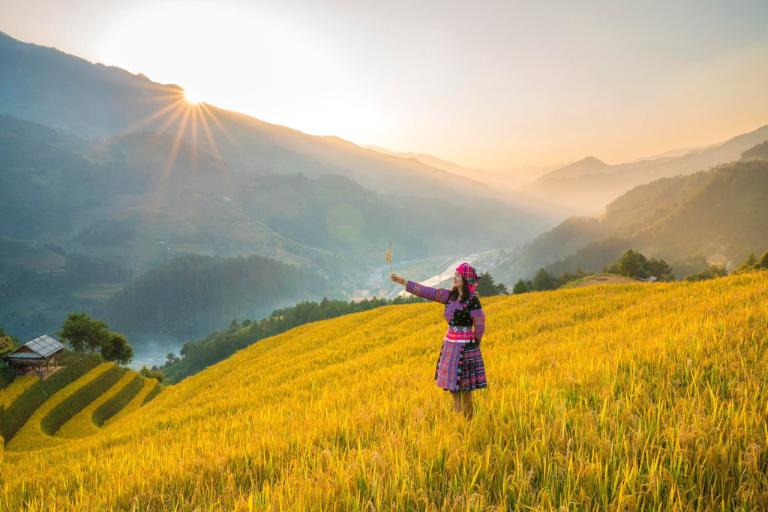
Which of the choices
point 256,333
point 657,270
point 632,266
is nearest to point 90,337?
point 256,333

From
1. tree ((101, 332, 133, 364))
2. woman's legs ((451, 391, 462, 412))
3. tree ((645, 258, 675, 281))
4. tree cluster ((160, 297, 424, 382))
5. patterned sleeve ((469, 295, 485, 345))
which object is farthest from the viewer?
tree cluster ((160, 297, 424, 382))

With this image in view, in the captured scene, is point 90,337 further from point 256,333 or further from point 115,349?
point 256,333

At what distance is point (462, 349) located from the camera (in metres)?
5.26

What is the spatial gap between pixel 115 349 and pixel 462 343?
252 feet

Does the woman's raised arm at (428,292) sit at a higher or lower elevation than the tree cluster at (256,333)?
higher

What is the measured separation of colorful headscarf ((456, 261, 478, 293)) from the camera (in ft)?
17.6

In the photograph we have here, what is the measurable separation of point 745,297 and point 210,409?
15.4 metres

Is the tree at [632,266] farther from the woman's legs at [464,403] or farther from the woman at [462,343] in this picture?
the woman's legs at [464,403]

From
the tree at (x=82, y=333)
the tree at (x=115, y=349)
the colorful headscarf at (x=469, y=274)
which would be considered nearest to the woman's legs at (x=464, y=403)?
the colorful headscarf at (x=469, y=274)

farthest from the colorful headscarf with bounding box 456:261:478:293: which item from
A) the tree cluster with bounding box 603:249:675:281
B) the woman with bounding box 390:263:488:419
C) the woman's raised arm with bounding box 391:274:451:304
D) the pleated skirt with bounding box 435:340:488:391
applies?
the tree cluster with bounding box 603:249:675:281

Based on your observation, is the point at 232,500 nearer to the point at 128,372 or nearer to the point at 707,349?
the point at 707,349

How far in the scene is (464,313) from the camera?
17.5 ft

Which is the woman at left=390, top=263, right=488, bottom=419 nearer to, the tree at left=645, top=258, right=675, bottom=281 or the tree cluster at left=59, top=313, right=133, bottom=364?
the tree cluster at left=59, top=313, right=133, bottom=364

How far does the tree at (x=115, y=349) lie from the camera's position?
61844mm
